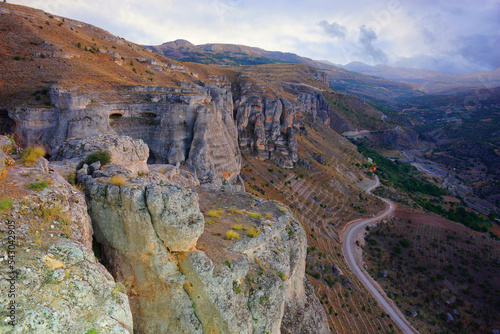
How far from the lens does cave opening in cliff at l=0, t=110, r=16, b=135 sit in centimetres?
A: 2278

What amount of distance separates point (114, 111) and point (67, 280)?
963 inches

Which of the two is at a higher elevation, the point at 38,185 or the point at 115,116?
the point at 115,116

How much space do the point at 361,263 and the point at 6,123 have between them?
4908cm

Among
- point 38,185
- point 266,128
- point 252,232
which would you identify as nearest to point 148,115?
point 252,232

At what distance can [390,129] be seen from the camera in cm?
12281

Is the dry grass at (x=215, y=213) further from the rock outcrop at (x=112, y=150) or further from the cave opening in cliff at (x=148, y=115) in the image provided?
the cave opening in cliff at (x=148, y=115)

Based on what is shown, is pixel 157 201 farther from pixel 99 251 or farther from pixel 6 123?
pixel 6 123

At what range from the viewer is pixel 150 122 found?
1147 inches

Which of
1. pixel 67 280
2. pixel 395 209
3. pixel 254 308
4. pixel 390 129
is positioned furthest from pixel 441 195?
pixel 67 280

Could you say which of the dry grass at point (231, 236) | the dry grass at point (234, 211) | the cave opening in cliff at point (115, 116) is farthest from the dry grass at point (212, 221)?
the cave opening in cliff at point (115, 116)

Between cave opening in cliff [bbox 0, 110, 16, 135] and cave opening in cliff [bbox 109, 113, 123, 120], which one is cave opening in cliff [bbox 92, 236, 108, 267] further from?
cave opening in cliff [bbox 109, 113, 123, 120]

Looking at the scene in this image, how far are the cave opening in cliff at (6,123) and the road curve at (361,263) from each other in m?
46.0

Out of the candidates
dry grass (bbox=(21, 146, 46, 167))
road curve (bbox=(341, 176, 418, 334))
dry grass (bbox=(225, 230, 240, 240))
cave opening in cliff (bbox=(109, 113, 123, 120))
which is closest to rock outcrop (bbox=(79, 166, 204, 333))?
dry grass (bbox=(21, 146, 46, 167))

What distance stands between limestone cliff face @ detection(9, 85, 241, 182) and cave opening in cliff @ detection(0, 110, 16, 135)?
3.40ft
